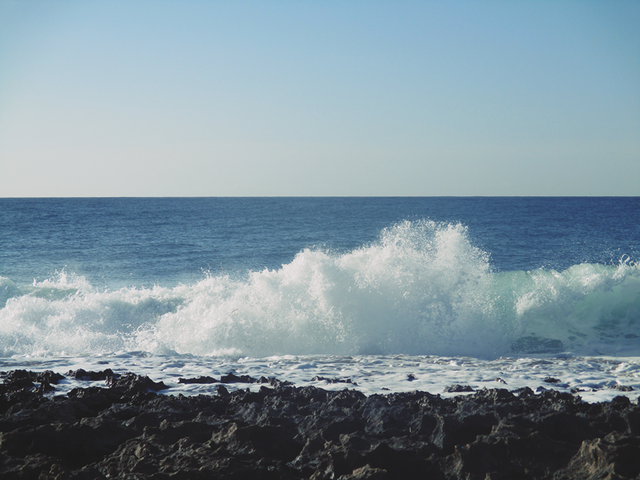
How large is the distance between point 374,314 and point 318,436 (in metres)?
6.79

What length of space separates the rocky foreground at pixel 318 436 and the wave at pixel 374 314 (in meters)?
4.54

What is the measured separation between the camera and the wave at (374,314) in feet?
33.2

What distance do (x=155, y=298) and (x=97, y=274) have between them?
9630 mm

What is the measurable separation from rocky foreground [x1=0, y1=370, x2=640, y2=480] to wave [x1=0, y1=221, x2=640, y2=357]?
454cm

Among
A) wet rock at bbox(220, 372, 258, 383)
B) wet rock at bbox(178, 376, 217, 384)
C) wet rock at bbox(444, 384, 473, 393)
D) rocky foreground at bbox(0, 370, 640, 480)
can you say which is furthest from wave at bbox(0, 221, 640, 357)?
rocky foreground at bbox(0, 370, 640, 480)

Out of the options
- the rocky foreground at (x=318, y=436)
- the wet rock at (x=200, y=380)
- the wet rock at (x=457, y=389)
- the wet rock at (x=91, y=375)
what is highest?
the rocky foreground at (x=318, y=436)

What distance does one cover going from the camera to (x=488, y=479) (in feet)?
10.9

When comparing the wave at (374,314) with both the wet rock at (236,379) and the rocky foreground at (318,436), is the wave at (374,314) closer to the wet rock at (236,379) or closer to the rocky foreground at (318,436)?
the wet rock at (236,379)

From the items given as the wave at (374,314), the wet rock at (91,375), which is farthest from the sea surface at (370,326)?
the wet rock at (91,375)

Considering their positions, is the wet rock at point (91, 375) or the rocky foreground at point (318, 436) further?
the wet rock at point (91, 375)

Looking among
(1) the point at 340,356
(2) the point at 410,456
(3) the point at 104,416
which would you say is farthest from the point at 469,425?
(1) the point at 340,356

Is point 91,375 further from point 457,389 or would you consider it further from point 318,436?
point 457,389

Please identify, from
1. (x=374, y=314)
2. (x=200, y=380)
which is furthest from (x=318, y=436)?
(x=374, y=314)

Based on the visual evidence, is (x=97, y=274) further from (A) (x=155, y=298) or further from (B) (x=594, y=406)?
(B) (x=594, y=406)
